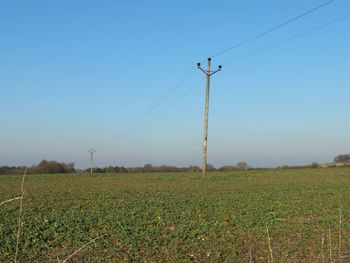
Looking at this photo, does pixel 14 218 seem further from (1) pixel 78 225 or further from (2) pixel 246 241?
(2) pixel 246 241

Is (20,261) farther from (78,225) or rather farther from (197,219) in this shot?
(197,219)

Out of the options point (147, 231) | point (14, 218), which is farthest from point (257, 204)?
point (14, 218)

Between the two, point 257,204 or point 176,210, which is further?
point 257,204

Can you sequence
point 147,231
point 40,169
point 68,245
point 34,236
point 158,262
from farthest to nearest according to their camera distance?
point 40,169
point 147,231
point 34,236
point 68,245
point 158,262

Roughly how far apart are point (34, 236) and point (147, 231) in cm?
268

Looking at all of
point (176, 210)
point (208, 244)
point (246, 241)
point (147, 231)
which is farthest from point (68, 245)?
point (176, 210)

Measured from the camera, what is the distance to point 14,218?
1430 centimetres

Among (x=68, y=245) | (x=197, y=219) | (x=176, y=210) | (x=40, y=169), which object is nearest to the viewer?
(x=68, y=245)

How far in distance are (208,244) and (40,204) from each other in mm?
9959

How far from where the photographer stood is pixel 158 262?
28.9 feet

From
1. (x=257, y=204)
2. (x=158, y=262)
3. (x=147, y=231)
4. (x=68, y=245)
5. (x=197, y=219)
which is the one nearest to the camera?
(x=158, y=262)

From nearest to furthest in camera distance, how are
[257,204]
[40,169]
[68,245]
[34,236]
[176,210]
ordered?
[68,245] → [34,236] → [176,210] → [257,204] → [40,169]

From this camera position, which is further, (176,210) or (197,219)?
(176,210)

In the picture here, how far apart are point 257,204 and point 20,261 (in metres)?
11.1
